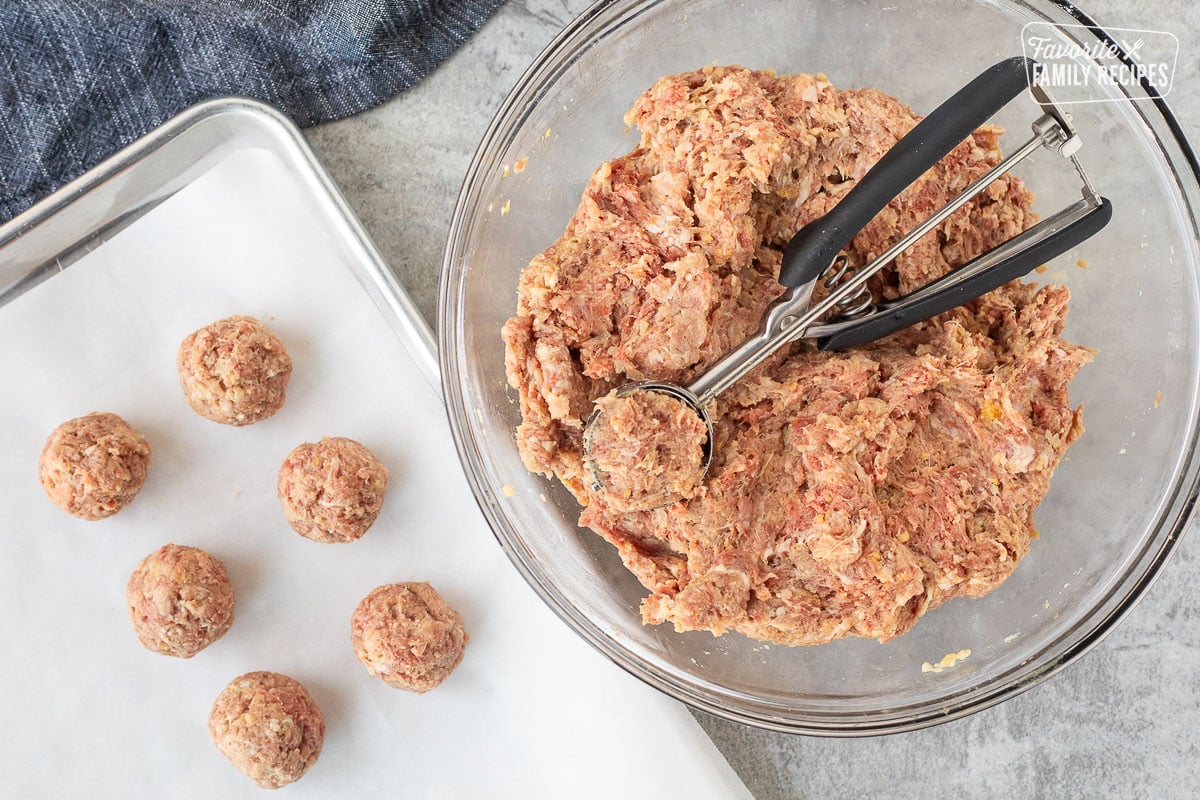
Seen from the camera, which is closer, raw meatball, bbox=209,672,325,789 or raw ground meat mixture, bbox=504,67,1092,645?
raw ground meat mixture, bbox=504,67,1092,645

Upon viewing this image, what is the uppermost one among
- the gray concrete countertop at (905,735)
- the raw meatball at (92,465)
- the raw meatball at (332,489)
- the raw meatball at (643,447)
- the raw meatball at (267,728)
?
the gray concrete countertop at (905,735)

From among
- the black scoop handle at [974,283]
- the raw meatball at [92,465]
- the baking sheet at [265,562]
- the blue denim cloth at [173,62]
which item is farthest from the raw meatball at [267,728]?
the black scoop handle at [974,283]

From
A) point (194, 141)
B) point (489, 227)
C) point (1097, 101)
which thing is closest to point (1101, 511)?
point (1097, 101)

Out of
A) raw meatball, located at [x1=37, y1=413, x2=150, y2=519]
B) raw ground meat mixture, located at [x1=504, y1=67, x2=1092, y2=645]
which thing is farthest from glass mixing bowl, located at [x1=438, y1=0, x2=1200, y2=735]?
raw meatball, located at [x1=37, y1=413, x2=150, y2=519]

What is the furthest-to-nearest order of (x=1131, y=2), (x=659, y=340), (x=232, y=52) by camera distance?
1. (x=232, y=52)
2. (x=1131, y=2)
3. (x=659, y=340)

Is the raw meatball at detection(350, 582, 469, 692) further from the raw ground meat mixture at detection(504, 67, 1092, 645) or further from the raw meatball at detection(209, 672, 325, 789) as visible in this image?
the raw ground meat mixture at detection(504, 67, 1092, 645)

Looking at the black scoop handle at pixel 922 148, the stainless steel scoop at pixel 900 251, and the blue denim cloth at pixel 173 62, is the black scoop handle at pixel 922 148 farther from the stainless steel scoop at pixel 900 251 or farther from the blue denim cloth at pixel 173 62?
the blue denim cloth at pixel 173 62

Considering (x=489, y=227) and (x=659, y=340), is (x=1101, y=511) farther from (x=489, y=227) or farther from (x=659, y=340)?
(x=489, y=227)
